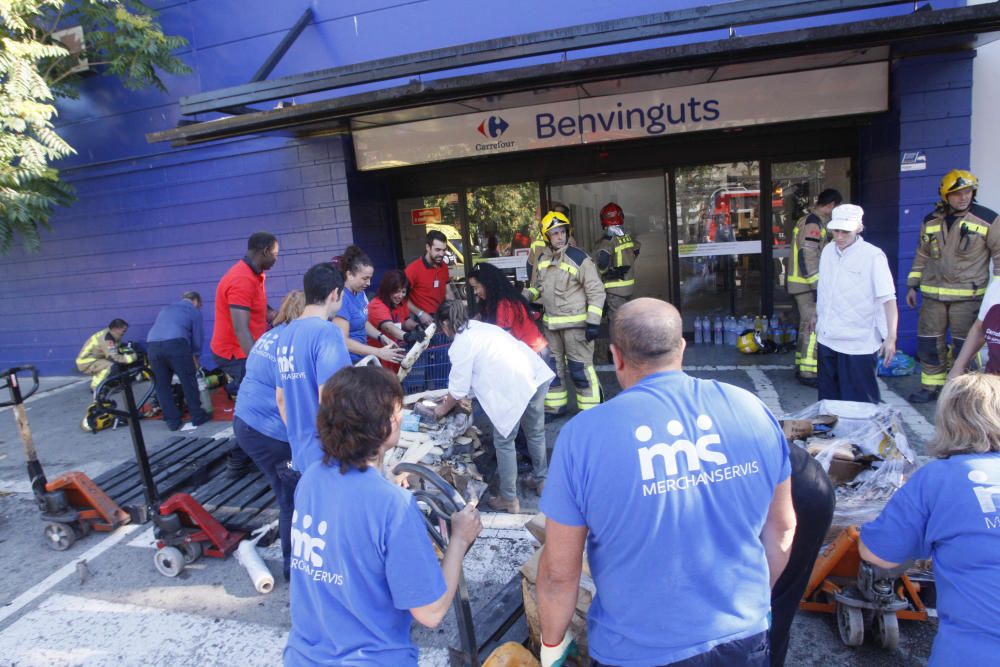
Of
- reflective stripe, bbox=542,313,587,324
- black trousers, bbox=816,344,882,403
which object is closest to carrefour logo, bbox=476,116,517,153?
reflective stripe, bbox=542,313,587,324

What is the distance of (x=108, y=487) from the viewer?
5105 mm

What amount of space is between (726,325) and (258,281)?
238 inches

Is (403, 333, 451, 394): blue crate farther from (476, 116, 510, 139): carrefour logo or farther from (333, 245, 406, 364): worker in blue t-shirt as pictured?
(476, 116, 510, 139): carrefour logo

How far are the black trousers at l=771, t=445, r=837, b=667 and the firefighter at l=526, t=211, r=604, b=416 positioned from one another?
365 centimetres

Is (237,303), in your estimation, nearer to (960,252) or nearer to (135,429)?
(135,429)

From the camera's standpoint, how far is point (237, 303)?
5488 millimetres

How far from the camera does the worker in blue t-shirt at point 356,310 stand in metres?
5.02

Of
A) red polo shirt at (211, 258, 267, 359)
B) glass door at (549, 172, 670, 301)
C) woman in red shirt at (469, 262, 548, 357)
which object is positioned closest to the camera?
woman in red shirt at (469, 262, 548, 357)

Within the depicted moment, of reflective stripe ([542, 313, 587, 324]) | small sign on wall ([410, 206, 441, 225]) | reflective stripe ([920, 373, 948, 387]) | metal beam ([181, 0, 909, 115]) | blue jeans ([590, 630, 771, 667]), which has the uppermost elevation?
metal beam ([181, 0, 909, 115])

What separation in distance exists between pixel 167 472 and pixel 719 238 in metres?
7.13

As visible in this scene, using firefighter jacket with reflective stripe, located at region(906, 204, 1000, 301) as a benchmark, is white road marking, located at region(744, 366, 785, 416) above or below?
below

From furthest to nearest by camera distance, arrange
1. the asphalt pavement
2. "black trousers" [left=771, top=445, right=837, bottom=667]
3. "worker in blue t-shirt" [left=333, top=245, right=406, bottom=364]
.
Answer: "worker in blue t-shirt" [left=333, top=245, right=406, bottom=364]
the asphalt pavement
"black trousers" [left=771, top=445, right=837, bottom=667]

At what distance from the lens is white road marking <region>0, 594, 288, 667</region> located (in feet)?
10.7

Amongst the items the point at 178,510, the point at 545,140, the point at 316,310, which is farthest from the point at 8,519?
the point at 545,140
